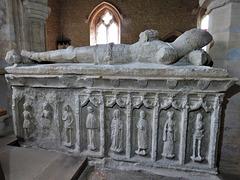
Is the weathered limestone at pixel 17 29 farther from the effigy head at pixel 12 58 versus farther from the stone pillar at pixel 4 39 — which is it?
the effigy head at pixel 12 58

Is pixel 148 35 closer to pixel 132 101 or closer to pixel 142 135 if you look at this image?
pixel 132 101

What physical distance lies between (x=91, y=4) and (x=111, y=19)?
55.5 inches

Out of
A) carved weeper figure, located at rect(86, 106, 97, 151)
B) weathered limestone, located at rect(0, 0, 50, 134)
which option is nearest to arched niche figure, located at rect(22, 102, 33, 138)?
carved weeper figure, located at rect(86, 106, 97, 151)

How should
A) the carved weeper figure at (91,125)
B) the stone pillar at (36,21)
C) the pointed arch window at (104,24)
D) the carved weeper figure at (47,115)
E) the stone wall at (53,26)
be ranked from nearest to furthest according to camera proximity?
the carved weeper figure at (91,125)
the carved weeper figure at (47,115)
the stone pillar at (36,21)
the stone wall at (53,26)
the pointed arch window at (104,24)

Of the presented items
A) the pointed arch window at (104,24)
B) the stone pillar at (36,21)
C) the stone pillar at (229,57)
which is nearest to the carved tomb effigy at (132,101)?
the stone pillar at (229,57)

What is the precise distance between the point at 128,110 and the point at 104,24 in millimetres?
8702

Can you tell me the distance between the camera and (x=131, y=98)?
6.37 feet

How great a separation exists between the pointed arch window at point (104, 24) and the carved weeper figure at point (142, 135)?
8030 millimetres

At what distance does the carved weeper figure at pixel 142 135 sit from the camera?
194cm

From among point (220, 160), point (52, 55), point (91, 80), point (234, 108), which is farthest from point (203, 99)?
point (52, 55)

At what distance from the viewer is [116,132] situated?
2027 millimetres

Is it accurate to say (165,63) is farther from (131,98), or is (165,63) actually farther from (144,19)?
(144,19)

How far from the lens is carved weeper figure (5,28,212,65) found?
1.87m

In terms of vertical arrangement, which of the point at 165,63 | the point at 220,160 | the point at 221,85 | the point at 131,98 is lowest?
the point at 220,160
